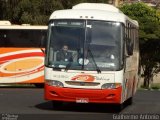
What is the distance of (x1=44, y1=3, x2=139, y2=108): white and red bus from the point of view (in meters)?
18.7

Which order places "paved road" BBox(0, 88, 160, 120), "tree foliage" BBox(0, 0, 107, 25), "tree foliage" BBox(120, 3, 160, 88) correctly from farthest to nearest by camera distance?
"tree foliage" BBox(120, 3, 160, 88) → "tree foliage" BBox(0, 0, 107, 25) → "paved road" BBox(0, 88, 160, 120)

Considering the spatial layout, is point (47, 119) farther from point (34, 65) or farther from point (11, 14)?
point (11, 14)

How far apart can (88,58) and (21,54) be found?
46.1 ft

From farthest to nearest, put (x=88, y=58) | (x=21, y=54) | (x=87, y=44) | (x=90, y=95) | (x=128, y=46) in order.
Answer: (x=21, y=54)
(x=128, y=46)
(x=87, y=44)
(x=88, y=58)
(x=90, y=95)

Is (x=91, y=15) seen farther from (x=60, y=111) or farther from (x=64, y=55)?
(x=60, y=111)

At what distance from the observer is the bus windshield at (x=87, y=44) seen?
18.9m

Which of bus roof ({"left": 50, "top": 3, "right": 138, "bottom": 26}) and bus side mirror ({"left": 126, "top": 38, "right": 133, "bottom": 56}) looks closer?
bus roof ({"left": 50, "top": 3, "right": 138, "bottom": 26})

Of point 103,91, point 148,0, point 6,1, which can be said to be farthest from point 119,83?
point 148,0

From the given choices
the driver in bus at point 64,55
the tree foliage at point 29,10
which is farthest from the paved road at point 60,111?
the tree foliage at point 29,10

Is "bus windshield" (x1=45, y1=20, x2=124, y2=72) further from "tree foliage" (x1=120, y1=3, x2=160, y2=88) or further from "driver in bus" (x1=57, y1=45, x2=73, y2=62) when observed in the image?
"tree foliage" (x1=120, y1=3, x2=160, y2=88)

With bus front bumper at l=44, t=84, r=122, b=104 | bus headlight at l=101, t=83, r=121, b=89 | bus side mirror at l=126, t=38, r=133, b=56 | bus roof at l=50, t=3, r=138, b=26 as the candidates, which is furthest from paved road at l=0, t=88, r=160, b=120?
bus roof at l=50, t=3, r=138, b=26

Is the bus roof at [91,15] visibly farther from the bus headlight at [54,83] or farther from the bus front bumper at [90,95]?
the bus front bumper at [90,95]

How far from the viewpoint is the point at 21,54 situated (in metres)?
32.6

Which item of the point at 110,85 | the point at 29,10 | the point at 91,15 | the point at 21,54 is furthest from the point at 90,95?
the point at 29,10
